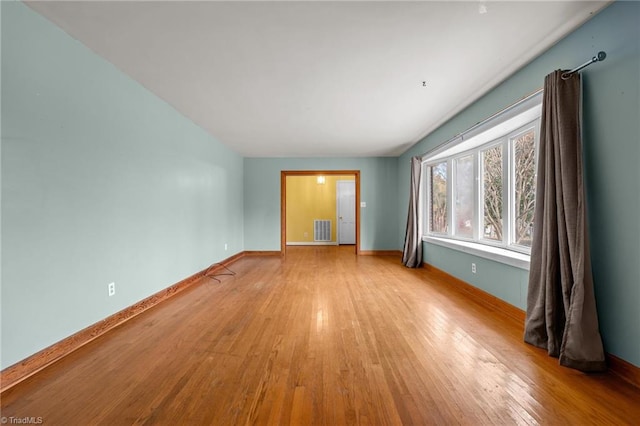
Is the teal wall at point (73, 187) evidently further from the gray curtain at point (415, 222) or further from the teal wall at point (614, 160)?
the gray curtain at point (415, 222)

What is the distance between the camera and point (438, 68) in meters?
2.16

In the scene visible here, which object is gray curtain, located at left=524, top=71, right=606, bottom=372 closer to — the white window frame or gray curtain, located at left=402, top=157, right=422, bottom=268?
the white window frame

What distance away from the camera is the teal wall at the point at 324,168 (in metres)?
5.84

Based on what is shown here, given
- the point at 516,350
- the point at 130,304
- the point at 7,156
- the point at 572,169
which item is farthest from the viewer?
the point at 130,304

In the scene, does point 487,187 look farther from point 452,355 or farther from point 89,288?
point 89,288

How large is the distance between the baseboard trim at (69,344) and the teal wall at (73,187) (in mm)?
47

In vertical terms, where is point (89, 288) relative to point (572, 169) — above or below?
below

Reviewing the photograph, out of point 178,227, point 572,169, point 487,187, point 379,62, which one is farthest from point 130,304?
point 487,187

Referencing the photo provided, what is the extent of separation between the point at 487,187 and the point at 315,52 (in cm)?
265

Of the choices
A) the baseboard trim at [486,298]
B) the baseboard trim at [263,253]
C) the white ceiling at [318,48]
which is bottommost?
the baseboard trim at [263,253]

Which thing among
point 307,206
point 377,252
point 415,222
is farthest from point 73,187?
point 307,206

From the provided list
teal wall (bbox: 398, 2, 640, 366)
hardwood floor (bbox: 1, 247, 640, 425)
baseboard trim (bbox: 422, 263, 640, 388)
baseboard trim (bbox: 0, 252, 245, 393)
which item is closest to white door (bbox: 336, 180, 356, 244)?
baseboard trim (bbox: 422, 263, 640, 388)

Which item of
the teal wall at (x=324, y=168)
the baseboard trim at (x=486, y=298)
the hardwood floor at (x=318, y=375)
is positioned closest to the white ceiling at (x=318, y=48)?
the baseboard trim at (x=486, y=298)

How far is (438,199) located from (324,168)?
8.68 ft
